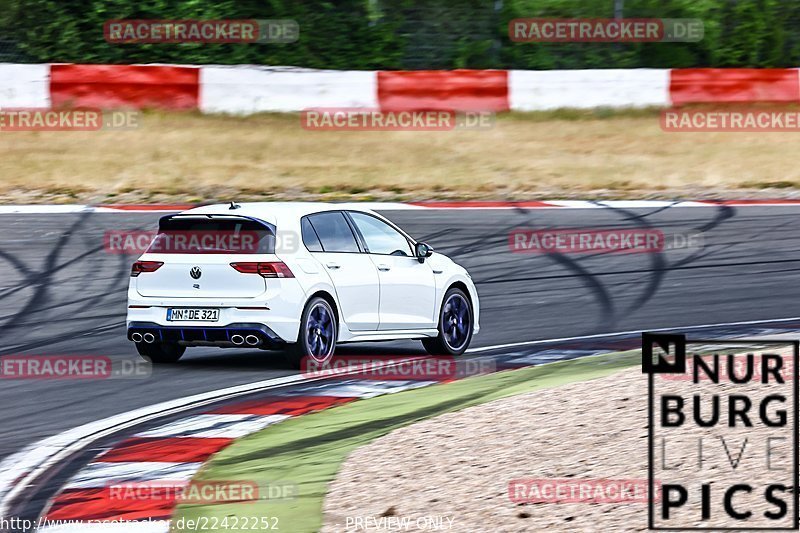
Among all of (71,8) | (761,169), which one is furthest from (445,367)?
(71,8)

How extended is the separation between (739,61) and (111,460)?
2206 cm

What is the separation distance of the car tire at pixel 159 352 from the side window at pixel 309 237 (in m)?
1.45

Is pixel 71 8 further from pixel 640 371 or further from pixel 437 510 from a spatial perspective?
pixel 437 510

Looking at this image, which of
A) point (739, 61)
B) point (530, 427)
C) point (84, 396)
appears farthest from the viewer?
point (739, 61)

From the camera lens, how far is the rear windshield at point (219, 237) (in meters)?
11.3

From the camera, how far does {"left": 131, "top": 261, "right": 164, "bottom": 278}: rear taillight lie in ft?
37.5

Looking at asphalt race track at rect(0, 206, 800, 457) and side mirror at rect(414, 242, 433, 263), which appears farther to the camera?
side mirror at rect(414, 242, 433, 263)

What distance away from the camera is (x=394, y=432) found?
8570 millimetres
